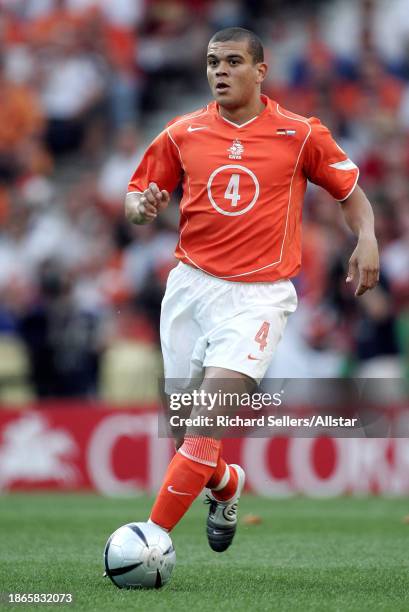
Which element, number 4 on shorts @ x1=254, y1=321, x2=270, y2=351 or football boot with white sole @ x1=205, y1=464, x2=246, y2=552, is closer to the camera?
number 4 on shorts @ x1=254, y1=321, x2=270, y2=351

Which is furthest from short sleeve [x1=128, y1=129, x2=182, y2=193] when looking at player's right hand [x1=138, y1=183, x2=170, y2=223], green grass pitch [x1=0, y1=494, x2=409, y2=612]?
green grass pitch [x1=0, y1=494, x2=409, y2=612]

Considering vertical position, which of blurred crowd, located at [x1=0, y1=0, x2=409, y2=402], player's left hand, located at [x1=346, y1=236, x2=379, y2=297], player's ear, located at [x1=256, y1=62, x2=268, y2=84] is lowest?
blurred crowd, located at [x1=0, y1=0, x2=409, y2=402]

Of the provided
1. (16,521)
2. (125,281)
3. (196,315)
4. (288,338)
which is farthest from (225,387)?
(125,281)

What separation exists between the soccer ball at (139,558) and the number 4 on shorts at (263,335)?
943mm

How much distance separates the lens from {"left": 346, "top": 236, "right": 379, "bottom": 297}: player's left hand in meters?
5.96

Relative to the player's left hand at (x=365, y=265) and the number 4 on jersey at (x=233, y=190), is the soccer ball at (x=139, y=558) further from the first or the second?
the number 4 on jersey at (x=233, y=190)

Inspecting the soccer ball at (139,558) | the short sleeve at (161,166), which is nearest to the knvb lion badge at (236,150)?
the short sleeve at (161,166)

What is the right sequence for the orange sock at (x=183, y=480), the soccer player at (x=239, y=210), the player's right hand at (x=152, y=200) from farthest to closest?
1. the soccer player at (x=239, y=210)
2. the player's right hand at (x=152, y=200)
3. the orange sock at (x=183, y=480)

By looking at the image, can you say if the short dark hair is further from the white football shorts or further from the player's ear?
the white football shorts

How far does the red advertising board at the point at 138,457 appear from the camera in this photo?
11688 mm

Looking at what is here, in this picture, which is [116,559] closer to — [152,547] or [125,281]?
[152,547]

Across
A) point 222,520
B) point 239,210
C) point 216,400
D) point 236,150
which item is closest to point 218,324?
point 216,400

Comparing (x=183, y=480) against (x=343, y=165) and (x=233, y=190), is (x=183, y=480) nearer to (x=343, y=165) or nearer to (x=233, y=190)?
(x=233, y=190)

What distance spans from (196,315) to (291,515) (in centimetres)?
375
